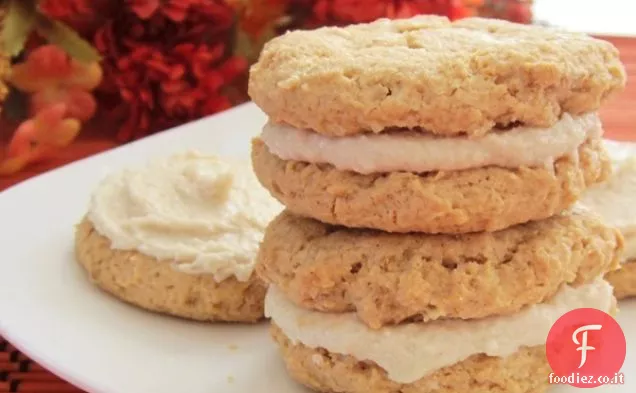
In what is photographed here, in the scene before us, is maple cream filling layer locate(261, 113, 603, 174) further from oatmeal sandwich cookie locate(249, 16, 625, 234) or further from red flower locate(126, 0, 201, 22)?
red flower locate(126, 0, 201, 22)


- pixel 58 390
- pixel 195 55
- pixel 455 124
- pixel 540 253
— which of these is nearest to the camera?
pixel 455 124

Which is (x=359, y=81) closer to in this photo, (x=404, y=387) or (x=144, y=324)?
(x=404, y=387)

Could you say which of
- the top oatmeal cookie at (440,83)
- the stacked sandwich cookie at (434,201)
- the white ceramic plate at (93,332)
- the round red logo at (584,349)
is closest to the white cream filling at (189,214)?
the white ceramic plate at (93,332)

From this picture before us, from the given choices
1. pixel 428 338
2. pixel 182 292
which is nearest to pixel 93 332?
pixel 182 292

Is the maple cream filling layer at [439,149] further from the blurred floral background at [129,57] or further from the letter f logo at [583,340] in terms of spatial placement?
the blurred floral background at [129,57]

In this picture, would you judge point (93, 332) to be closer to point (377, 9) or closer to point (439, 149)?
point (439, 149)

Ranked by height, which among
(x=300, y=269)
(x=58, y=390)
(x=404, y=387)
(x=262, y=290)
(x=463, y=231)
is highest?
(x=463, y=231)

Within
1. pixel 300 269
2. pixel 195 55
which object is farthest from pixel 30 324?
pixel 195 55
